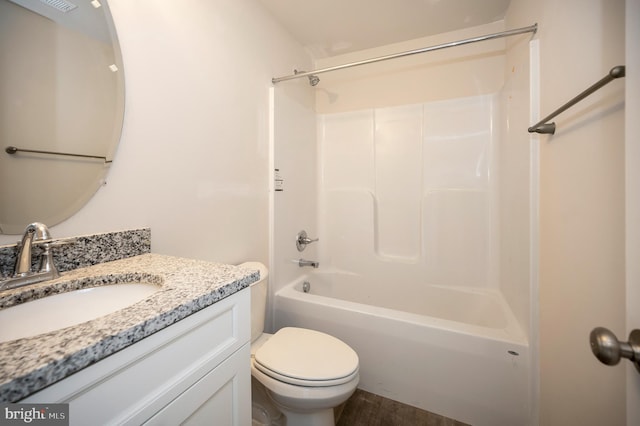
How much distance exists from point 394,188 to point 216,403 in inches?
73.7

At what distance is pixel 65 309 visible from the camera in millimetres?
645

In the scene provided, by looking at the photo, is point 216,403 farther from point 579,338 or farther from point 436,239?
point 436,239

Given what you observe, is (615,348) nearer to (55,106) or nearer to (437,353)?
(437,353)

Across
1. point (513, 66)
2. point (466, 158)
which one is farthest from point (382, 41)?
point (466, 158)

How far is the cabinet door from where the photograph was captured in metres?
0.52

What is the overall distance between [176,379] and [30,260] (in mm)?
522

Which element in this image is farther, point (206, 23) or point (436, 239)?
point (436, 239)

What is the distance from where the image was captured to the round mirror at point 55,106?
0.67m

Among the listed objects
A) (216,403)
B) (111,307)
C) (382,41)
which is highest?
(382,41)

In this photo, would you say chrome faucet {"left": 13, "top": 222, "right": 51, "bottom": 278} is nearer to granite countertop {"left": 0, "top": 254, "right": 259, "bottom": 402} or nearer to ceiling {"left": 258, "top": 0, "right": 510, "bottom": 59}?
granite countertop {"left": 0, "top": 254, "right": 259, "bottom": 402}

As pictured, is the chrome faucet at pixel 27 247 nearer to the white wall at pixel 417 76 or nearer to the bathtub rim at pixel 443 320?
the bathtub rim at pixel 443 320

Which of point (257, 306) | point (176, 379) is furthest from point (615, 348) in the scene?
point (257, 306)

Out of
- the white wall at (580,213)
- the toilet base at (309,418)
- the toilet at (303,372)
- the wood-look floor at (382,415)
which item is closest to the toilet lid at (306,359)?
the toilet at (303,372)

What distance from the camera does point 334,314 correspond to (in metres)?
1.48
